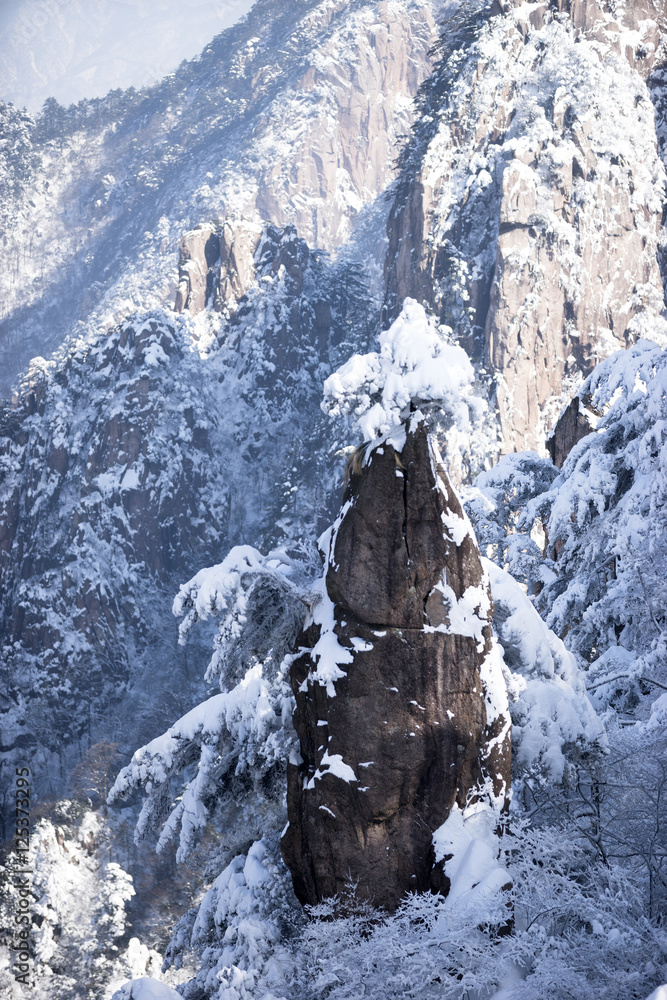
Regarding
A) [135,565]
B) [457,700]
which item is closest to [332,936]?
[457,700]

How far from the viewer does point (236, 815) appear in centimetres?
1166

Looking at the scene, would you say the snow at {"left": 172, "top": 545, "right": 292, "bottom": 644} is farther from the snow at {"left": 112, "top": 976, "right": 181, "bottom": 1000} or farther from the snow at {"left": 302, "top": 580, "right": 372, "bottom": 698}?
the snow at {"left": 112, "top": 976, "right": 181, "bottom": 1000}

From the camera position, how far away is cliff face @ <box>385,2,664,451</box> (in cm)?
4553

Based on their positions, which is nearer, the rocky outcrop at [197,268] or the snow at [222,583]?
the snow at [222,583]

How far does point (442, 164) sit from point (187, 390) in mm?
22872

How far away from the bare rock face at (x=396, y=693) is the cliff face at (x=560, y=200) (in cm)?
3691

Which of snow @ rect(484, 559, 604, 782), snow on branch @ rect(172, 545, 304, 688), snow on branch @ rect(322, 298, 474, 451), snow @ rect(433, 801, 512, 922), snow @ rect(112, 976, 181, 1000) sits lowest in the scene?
snow @ rect(112, 976, 181, 1000)

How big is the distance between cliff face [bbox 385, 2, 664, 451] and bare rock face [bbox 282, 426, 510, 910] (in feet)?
121

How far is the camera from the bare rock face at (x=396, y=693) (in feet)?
25.8

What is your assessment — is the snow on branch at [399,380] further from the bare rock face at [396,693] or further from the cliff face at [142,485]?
the cliff face at [142,485]

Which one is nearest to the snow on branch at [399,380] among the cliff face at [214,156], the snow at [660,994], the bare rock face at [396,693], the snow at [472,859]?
the bare rock face at [396,693]

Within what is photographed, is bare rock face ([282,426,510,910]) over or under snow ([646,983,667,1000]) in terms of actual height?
over

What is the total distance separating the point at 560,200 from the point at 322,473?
21.5 meters

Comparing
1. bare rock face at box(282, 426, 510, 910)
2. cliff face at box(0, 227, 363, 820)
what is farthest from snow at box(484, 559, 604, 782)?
cliff face at box(0, 227, 363, 820)
